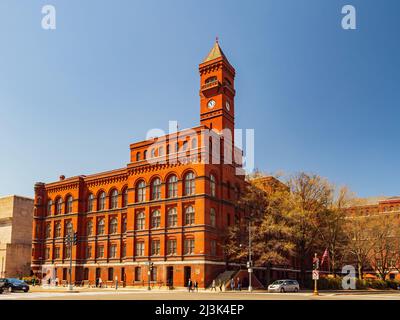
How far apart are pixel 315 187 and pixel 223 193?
42.0ft

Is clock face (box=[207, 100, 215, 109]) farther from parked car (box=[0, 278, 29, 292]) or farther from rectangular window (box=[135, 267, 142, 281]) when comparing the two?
parked car (box=[0, 278, 29, 292])

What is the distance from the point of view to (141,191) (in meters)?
65.3

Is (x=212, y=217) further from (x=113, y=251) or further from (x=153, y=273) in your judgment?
(x=113, y=251)

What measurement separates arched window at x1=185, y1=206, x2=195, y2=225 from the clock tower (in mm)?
13749

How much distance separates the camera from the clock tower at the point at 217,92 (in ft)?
221

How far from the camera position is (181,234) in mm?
59188

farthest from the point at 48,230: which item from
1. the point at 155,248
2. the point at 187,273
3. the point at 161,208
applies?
the point at 187,273

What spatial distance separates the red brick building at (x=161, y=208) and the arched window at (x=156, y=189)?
14 cm

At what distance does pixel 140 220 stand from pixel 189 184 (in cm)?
1014

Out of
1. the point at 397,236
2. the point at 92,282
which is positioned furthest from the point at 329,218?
the point at 92,282

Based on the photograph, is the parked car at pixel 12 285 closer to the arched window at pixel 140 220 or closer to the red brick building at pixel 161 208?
the red brick building at pixel 161 208

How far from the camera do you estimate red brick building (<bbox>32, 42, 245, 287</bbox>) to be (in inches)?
2307

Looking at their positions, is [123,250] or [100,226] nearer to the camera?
[123,250]

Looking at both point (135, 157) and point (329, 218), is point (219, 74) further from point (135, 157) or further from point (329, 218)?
point (329, 218)
